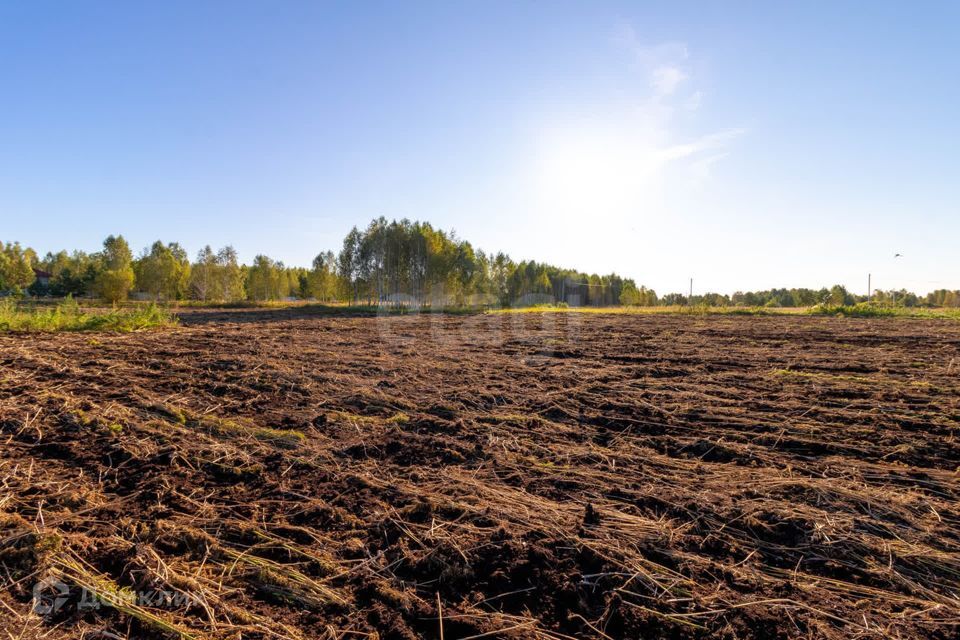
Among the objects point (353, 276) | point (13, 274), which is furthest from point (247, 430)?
point (13, 274)

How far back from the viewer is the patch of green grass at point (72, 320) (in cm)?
993

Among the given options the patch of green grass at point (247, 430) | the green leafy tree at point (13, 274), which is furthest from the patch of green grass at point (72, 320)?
the green leafy tree at point (13, 274)

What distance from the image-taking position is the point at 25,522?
230 cm

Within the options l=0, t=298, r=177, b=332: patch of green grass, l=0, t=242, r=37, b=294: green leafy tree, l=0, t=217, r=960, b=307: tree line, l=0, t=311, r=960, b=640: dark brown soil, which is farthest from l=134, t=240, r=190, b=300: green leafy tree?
l=0, t=311, r=960, b=640: dark brown soil

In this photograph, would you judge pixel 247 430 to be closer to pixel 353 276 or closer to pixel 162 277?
pixel 353 276

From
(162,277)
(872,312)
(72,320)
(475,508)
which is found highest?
(162,277)

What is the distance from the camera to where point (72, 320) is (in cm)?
1077

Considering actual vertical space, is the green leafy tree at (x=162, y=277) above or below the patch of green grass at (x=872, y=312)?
above

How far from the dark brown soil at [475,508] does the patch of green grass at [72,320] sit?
5.90 m

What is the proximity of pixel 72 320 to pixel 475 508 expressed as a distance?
13.3 metres

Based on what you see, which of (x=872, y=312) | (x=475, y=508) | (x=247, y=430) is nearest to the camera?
(x=475, y=508)

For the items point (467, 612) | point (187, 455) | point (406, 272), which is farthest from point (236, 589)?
point (406, 272)

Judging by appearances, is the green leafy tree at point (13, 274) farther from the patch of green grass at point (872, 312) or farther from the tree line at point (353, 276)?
the patch of green grass at point (872, 312)

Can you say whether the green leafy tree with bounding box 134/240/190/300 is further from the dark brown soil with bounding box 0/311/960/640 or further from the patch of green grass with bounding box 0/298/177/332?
the dark brown soil with bounding box 0/311/960/640
